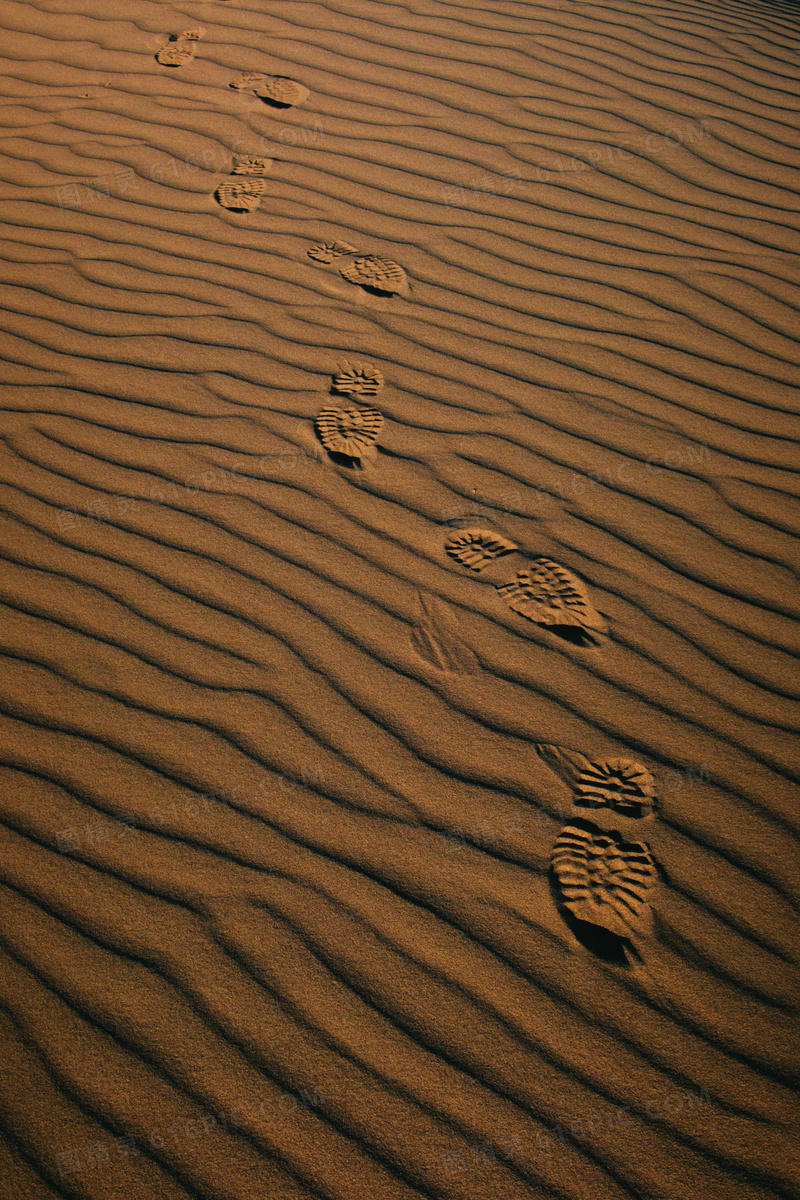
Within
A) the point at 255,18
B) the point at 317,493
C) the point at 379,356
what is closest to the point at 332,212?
the point at 379,356

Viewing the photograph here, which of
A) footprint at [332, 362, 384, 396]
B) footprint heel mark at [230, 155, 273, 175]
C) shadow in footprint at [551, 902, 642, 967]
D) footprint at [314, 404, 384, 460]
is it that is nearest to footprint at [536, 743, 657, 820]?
shadow in footprint at [551, 902, 642, 967]

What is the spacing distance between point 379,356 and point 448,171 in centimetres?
123

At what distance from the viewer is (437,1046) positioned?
3.90 feet

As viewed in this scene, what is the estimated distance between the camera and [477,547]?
1883 millimetres

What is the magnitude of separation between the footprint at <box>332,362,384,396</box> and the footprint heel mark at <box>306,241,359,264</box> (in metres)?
0.63

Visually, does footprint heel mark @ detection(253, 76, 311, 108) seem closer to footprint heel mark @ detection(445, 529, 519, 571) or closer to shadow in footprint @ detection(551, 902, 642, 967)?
footprint heel mark @ detection(445, 529, 519, 571)

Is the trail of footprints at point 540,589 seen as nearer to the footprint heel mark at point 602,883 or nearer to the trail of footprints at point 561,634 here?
the trail of footprints at point 561,634

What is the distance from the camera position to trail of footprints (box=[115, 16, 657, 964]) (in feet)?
4.42

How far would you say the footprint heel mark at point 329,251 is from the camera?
8.79 feet

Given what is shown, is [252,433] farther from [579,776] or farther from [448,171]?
[448,171]

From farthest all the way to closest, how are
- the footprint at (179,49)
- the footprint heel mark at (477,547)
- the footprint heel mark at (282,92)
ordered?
the footprint at (179,49), the footprint heel mark at (282,92), the footprint heel mark at (477,547)

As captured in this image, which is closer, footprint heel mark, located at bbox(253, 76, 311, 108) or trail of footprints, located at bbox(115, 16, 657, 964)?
trail of footprints, located at bbox(115, 16, 657, 964)

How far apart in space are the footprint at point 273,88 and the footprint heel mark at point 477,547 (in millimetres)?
2641

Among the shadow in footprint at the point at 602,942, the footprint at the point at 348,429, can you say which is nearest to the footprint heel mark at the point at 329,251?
the footprint at the point at 348,429
